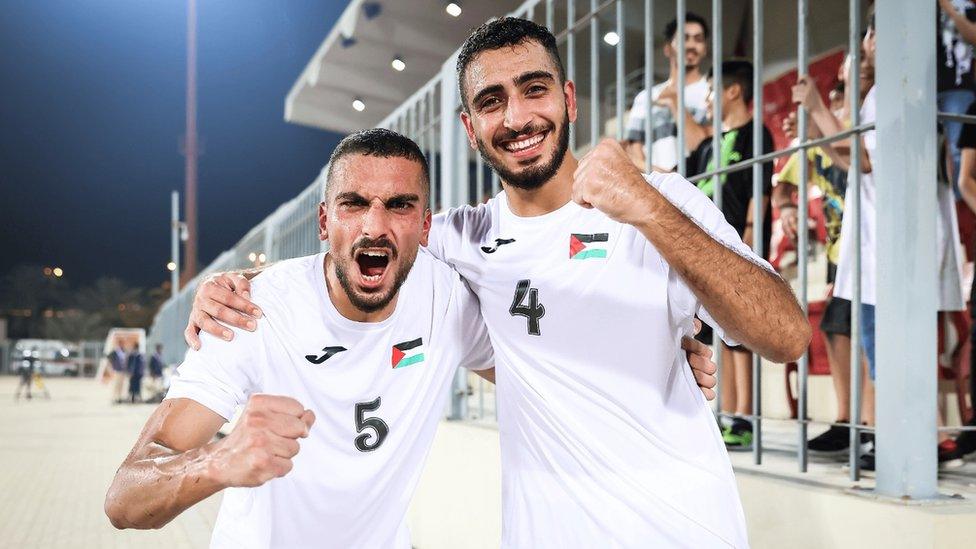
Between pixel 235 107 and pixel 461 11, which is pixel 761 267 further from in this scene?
pixel 235 107

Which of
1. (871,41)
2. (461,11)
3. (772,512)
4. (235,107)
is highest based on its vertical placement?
(235,107)

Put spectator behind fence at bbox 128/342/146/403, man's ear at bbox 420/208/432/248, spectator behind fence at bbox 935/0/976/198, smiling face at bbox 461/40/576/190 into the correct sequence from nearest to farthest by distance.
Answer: smiling face at bbox 461/40/576/190 → man's ear at bbox 420/208/432/248 → spectator behind fence at bbox 935/0/976/198 → spectator behind fence at bbox 128/342/146/403

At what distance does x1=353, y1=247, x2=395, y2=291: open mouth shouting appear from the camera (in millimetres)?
2446

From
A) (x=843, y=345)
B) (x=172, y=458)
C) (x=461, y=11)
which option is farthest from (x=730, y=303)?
(x=461, y=11)

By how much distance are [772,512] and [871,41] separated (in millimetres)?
2162

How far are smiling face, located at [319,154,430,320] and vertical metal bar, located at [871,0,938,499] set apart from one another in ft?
4.76

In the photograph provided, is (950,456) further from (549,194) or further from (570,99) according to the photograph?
(570,99)

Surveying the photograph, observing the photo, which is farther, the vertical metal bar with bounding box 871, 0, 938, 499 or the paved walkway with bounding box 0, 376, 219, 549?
the paved walkway with bounding box 0, 376, 219, 549

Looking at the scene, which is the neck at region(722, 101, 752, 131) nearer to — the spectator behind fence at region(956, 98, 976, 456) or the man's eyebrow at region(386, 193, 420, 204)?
the spectator behind fence at region(956, 98, 976, 456)

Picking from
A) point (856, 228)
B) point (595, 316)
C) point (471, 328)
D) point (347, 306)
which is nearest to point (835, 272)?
point (856, 228)

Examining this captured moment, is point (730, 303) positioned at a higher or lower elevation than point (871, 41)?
lower

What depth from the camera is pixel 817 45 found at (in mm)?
8828

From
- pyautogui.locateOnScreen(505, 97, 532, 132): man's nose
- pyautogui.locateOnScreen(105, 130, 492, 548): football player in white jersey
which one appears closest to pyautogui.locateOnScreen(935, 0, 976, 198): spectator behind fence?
pyautogui.locateOnScreen(505, 97, 532, 132): man's nose

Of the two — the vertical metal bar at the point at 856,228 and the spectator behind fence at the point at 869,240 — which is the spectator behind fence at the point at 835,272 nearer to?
the spectator behind fence at the point at 869,240
